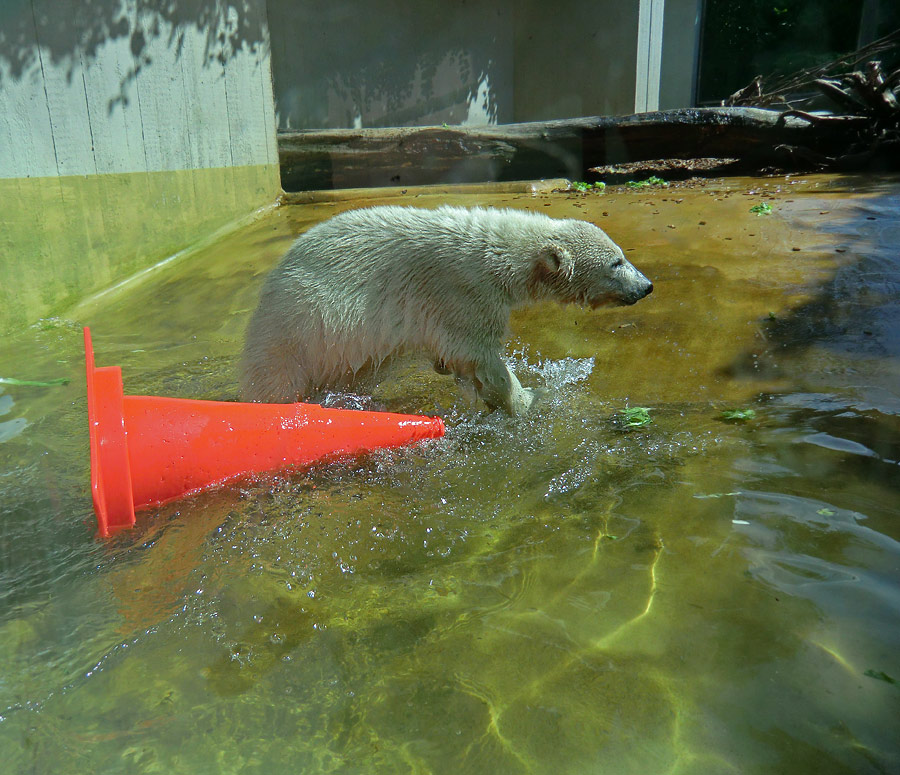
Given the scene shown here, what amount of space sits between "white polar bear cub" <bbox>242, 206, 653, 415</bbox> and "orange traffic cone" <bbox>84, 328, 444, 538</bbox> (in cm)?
62

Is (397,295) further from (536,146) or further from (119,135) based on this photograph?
(536,146)

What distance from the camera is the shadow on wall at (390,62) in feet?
32.2

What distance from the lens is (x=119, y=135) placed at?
6.62 metres

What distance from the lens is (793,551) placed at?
8.33ft

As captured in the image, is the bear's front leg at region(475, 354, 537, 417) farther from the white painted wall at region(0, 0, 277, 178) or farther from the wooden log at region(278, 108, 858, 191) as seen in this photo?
the wooden log at region(278, 108, 858, 191)

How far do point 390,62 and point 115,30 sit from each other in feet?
17.9

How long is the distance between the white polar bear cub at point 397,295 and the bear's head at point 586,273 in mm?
19

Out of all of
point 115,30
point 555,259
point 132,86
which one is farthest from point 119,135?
point 555,259

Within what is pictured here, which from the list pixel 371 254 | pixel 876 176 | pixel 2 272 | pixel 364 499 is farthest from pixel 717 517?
pixel 876 176

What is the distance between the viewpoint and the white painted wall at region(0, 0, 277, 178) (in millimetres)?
5629

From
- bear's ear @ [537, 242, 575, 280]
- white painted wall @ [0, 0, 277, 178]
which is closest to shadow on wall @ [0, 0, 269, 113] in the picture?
white painted wall @ [0, 0, 277, 178]

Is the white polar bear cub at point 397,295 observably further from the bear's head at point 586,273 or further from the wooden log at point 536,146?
the wooden log at point 536,146

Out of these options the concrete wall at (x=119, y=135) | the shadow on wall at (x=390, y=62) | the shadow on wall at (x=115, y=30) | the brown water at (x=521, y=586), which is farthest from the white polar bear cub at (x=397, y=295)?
the shadow on wall at (x=390, y=62)

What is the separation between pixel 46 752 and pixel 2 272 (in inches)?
182
